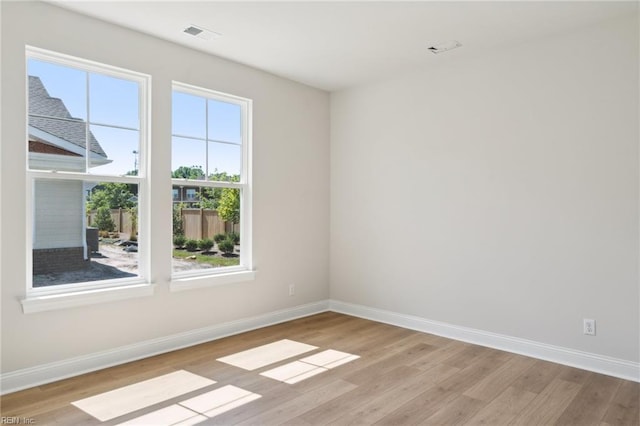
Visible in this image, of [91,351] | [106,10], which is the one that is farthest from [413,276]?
[106,10]

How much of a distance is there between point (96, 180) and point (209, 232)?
1.17m

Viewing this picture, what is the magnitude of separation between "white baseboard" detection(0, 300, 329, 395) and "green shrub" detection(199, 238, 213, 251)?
30.3 inches

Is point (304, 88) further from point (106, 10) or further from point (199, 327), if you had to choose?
point (199, 327)

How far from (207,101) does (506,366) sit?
3609 millimetres

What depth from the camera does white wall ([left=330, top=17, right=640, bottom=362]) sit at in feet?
10.7

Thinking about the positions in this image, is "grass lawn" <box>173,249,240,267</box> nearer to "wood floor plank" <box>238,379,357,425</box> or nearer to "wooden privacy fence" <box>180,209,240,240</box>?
"wooden privacy fence" <box>180,209,240,240</box>

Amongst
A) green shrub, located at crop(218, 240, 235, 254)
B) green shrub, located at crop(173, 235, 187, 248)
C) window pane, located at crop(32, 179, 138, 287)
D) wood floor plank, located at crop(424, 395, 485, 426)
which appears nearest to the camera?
wood floor plank, located at crop(424, 395, 485, 426)

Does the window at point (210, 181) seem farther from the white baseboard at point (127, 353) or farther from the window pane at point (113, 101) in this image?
the white baseboard at point (127, 353)

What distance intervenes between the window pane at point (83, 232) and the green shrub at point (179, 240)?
36cm

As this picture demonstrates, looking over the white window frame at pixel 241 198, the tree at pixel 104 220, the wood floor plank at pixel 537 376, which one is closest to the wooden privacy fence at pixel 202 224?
the white window frame at pixel 241 198

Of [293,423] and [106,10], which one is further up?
[106,10]

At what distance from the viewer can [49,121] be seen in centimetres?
315

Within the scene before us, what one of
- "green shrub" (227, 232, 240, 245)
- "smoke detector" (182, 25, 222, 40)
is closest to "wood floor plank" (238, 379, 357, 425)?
"green shrub" (227, 232, 240, 245)

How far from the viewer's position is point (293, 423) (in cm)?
249
